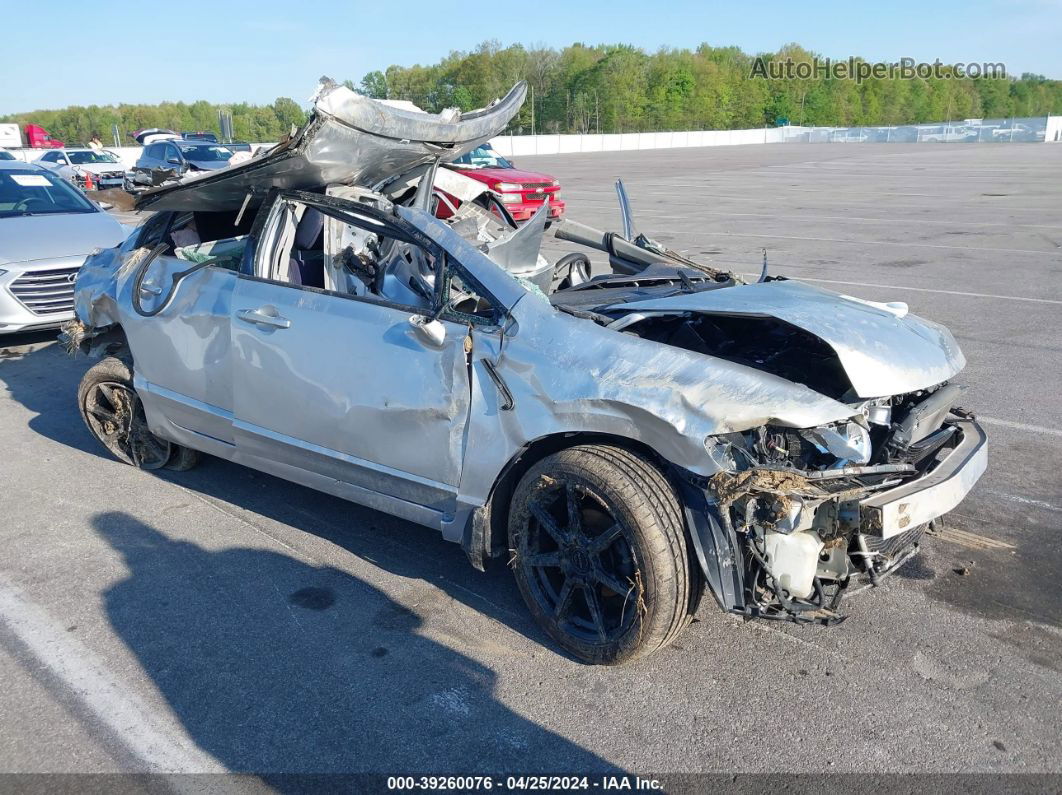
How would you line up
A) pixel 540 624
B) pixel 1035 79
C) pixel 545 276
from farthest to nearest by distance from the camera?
pixel 1035 79 < pixel 545 276 < pixel 540 624

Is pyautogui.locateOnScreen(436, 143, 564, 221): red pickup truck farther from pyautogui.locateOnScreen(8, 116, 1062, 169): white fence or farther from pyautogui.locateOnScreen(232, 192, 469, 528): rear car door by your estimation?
pyautogui.locateOnScreen(8, 116, 1062, 169): white fence

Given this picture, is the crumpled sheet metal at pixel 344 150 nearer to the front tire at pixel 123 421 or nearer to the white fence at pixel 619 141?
the front tire at pixel 123 421

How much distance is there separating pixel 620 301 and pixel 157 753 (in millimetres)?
2580

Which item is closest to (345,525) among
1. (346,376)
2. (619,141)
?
(346,376)

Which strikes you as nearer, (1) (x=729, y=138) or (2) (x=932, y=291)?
(2) (x=932, y=291)

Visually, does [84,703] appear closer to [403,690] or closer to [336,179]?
[403,690]

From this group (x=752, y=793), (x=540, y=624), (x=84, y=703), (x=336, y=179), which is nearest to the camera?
(x=752, y=793)

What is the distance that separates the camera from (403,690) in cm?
322

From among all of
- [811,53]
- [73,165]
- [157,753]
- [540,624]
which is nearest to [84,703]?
[157,753]

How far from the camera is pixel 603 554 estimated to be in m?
3.33

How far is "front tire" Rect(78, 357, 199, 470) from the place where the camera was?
17.3 ft

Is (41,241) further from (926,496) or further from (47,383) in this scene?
(926,496)

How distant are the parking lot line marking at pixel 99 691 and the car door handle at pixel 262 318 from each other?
61.0 inches

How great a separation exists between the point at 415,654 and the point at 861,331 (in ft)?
7.08
